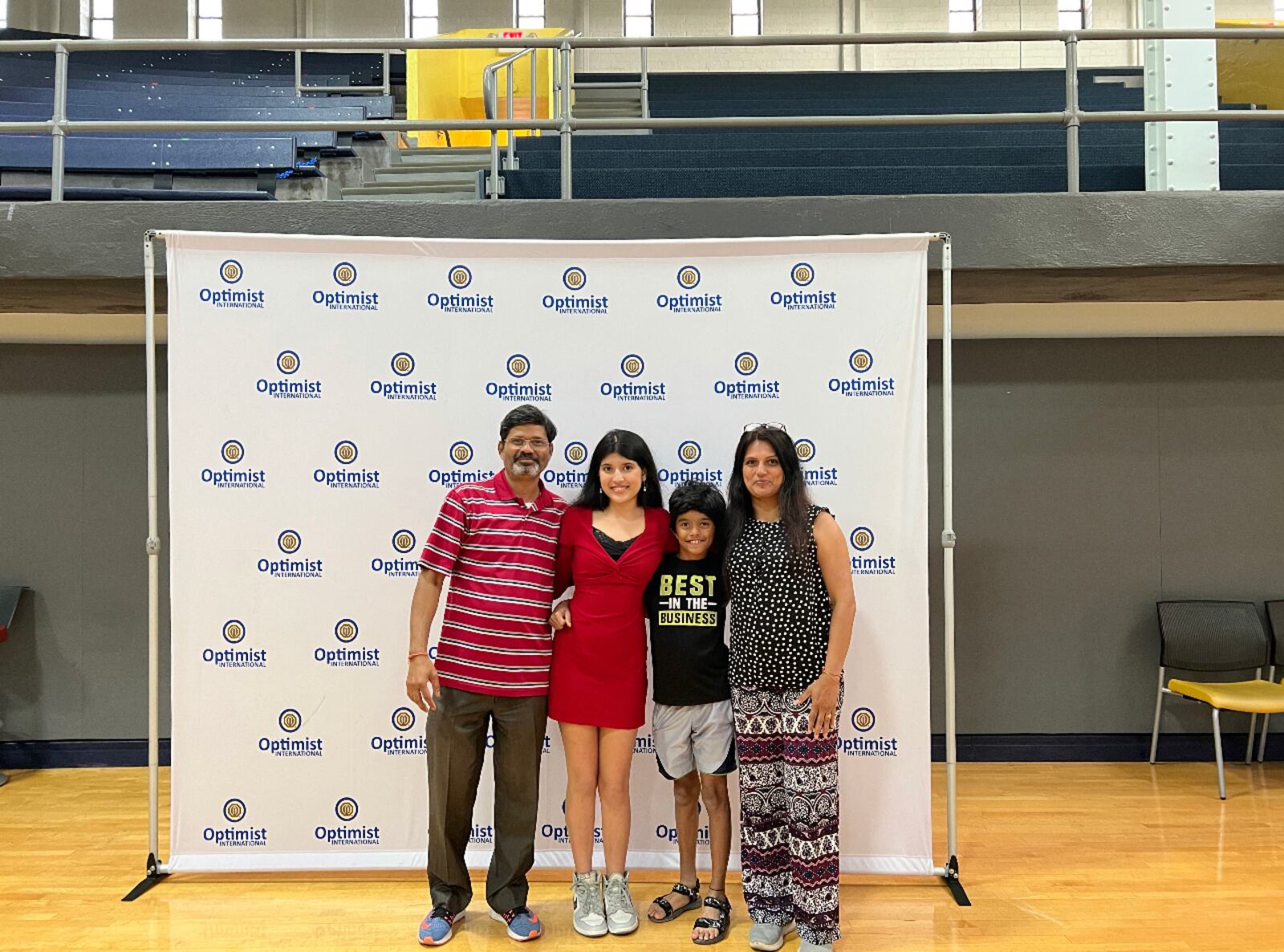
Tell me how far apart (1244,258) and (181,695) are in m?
4.50

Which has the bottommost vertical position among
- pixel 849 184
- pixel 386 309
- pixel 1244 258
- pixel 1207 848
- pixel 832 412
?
pixel 1207 848

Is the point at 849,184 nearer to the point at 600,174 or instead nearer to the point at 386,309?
the point at 600,174

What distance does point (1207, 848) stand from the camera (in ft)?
12.1

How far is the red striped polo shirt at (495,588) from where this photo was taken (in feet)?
9.59

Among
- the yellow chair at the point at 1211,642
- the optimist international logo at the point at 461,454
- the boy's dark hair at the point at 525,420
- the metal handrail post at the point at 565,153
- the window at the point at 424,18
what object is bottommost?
the yellow chair at the point at 1211,642

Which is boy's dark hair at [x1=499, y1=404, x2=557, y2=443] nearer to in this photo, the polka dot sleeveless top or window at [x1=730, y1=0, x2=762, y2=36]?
the polka dot sleeveless top

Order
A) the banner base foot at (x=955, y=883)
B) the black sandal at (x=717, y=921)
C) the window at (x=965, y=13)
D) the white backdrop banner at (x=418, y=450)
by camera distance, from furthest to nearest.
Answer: the window at (x=965, y=13)
the white backdrop banner at (x=418, y=450)
the banner base foot at (x=955, y=883)
the black sandal at (x=717, y=921)

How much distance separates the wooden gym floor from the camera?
2.93 metres

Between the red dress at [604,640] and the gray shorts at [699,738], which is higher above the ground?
the red dress at [604,640]

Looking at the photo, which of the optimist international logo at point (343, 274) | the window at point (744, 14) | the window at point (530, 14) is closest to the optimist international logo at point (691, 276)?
the optimist international logo at point (343, 274)

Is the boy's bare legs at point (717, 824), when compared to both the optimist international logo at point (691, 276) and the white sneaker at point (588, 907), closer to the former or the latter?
the white sneaker at point (588, 907)

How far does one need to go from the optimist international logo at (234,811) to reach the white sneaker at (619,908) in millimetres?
1387

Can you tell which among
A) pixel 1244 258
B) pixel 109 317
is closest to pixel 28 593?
pixel 109 317

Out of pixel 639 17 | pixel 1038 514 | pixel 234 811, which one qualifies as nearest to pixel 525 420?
pixel 234 811
